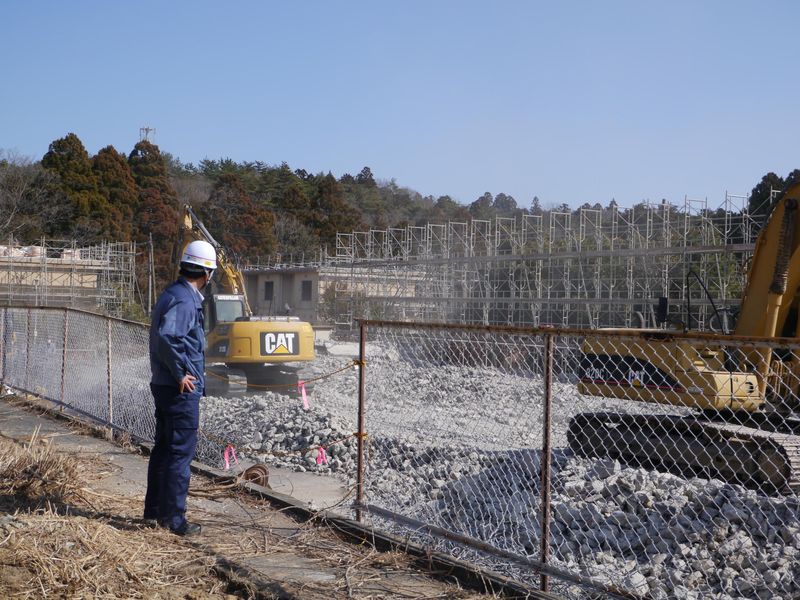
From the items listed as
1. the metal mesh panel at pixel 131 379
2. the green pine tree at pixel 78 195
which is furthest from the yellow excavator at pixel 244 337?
the green pine tree at pixel 78 195

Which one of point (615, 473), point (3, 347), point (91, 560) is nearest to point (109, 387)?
point (3, 347)

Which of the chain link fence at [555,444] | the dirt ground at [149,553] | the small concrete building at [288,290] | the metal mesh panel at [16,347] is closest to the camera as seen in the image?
the dirt ground at [149,553]

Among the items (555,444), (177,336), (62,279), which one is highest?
(62,279)

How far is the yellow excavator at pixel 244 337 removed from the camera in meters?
18.7

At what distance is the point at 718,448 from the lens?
964cm

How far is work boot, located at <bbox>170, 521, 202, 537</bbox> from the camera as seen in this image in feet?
19.1

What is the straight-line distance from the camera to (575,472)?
847cm

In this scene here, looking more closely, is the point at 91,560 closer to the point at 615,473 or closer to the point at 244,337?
the point at 615,473

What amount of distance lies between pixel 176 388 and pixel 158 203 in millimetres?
48815

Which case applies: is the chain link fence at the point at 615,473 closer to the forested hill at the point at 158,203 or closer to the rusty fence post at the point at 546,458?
the rusty fence post at the point at 546,458

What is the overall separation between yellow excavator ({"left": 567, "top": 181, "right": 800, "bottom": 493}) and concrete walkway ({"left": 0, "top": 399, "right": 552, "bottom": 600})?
13.1 feet

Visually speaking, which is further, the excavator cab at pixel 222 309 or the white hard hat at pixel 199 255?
the excavator cab at pixel 222 309

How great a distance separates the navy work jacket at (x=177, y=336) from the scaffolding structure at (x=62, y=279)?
31398 mm

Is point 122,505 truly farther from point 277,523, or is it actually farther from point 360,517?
point 360,517
